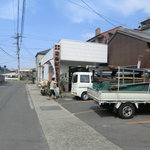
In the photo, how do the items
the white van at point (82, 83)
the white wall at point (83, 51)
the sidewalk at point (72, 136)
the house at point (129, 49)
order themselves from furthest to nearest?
the white wall at point (83, 51), the house at point (129, 49), the white van at point (82, 83), the sidewalk at point (72, 136)

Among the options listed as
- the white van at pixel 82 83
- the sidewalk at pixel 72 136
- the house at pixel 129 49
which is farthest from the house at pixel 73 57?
the sidewalk at pixel 72 136

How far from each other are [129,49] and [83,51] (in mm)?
4980

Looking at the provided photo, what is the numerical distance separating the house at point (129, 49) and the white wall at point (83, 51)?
1122 millimetres

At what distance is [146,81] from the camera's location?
26.0 ft

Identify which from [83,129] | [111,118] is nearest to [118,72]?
[111,118]

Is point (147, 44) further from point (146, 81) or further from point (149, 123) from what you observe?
point (149, 123)

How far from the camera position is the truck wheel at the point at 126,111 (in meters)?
7.41

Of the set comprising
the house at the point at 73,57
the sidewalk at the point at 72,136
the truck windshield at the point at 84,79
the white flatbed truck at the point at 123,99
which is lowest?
the sidewalk at the point at 72,136

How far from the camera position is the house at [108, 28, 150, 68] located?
1459cm

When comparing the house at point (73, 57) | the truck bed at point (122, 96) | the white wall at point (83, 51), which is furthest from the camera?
the white wall at point (83, 51)

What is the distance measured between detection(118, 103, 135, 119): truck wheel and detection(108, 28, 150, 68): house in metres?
8.04

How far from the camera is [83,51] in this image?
19.0 m

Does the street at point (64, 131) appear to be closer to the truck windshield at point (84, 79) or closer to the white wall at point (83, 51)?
the truck windshield at point (84, 79)

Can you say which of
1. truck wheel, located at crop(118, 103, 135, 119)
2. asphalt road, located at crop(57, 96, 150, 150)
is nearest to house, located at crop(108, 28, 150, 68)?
asphalt road, located at crop(57, 96, 150, 150)
